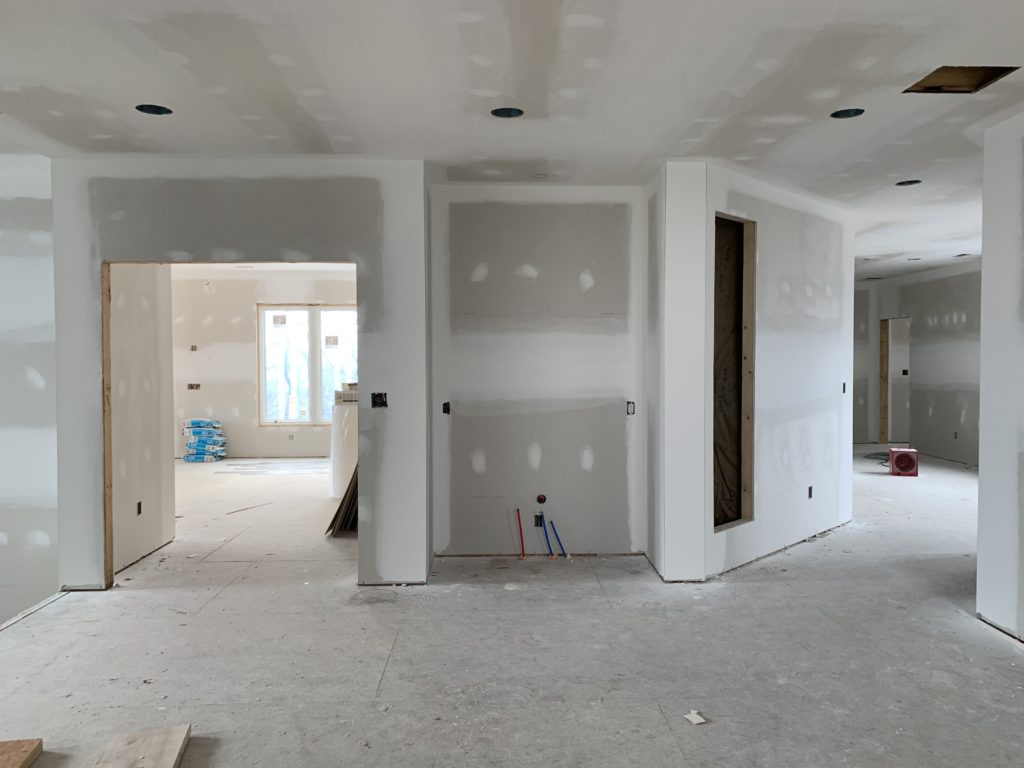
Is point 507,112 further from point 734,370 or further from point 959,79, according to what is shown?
point 734,370

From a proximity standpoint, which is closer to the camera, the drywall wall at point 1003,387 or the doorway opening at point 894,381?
the drywall wall at point 1003,387

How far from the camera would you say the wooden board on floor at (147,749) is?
8.10 feet

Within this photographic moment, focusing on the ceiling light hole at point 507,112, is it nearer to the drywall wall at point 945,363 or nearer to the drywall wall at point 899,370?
the drywall wall at point 945,363

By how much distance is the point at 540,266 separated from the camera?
5.20 metres

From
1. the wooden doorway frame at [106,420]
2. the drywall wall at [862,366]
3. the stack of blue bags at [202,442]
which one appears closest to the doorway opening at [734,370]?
the wooden doorway frame at [106,420]

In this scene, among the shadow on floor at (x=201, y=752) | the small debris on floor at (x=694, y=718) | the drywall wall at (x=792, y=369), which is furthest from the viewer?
Answer: the drywall wall at (x=792, y=369)

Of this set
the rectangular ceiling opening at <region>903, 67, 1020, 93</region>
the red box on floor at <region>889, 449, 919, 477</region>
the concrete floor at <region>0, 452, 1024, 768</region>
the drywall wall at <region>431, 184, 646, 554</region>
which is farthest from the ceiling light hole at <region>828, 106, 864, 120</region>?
the red box on floor at <region>889, 449, 919, 477</region>

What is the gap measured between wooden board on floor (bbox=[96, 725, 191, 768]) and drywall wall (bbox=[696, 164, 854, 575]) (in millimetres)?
3154

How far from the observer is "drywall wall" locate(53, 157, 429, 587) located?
4.41 meters

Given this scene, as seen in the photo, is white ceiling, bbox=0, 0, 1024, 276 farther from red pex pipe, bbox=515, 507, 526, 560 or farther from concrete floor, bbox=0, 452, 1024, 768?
concrete floor, bbox=0, 452, 1024, 768

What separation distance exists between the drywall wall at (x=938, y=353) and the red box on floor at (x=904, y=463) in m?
1.52

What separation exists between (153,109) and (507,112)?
1.72m

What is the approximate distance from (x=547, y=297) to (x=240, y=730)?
3394mm

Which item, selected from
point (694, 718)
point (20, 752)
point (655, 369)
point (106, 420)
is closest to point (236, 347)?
point (106, 420)
